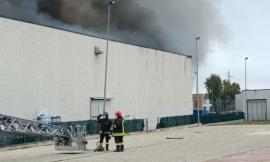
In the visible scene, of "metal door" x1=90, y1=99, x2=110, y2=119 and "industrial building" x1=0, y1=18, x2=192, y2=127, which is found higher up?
"industrial building" x1=0, y1=18, x2=192, y2=127

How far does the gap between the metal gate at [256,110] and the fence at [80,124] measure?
99.9 ft

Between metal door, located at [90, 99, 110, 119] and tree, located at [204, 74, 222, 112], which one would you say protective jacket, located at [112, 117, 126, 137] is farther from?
tree, located at [204, 74, 222, 112]

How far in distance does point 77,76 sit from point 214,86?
68500mm

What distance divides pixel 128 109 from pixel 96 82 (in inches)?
231

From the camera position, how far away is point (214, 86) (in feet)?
338

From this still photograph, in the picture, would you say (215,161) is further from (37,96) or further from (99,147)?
(37,96)

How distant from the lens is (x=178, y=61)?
54812 millimetres

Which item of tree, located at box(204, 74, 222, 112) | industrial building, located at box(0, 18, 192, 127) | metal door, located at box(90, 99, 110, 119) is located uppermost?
tree, located at box(204, 74, 222, 112)

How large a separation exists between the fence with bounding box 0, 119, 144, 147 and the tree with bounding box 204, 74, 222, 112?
63613 mm

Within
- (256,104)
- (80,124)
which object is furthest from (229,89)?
(80,124)

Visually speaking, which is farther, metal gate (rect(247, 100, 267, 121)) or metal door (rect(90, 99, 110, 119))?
metal gate (rect(247, 100, 267, 121))

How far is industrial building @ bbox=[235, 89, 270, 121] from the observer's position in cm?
6694

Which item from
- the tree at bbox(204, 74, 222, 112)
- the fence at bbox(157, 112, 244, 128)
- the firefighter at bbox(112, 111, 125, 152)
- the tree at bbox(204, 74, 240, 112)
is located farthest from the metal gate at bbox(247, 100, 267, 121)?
the firefighter at bbox(112, 111, 125, 152)

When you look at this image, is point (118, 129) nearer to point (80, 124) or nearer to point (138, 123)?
point (80, 124)
